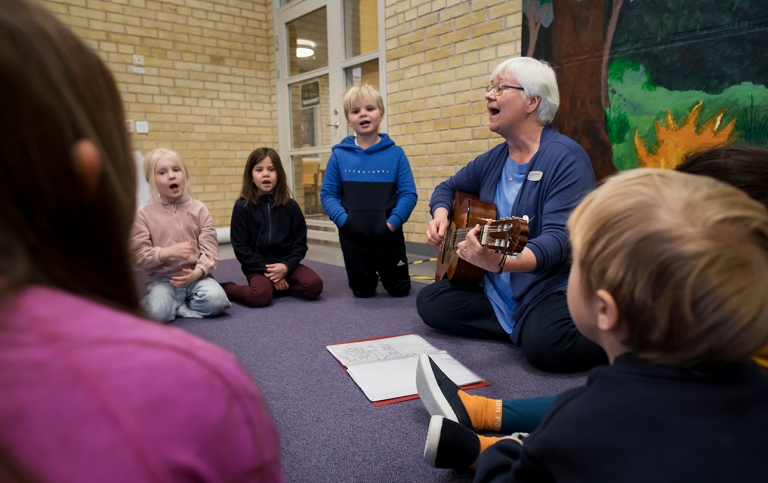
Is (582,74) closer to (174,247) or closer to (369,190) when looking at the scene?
(369,190)

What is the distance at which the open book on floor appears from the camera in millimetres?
1856

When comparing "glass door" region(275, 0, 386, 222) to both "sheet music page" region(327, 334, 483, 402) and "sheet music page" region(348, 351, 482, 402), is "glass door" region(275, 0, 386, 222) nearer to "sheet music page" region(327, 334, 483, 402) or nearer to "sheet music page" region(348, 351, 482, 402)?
"sheet music page" region(327, 334, 483, 402)

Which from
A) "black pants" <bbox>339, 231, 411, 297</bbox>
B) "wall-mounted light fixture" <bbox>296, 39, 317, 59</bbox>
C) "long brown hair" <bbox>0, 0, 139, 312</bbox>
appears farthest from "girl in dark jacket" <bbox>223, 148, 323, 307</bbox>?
"wall-mounted light fixture" <bbox>296, 39, 317, 59</bbox>

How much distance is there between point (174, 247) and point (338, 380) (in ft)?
4.68

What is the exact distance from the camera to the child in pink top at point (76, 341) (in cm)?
37

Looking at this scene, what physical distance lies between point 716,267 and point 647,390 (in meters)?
0.18

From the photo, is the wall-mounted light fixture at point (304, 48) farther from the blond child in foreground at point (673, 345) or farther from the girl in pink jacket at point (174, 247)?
the blond child in foreground at point (673, 345)

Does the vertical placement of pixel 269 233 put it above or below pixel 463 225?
below

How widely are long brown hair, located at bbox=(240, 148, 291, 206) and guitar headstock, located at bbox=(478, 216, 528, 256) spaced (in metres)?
1.91

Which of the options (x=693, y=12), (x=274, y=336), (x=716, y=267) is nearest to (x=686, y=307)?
(x=716, y=267)

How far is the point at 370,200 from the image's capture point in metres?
3.36

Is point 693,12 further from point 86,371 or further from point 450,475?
point 86,371

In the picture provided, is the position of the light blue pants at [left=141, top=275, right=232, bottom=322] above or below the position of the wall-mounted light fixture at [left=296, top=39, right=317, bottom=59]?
below

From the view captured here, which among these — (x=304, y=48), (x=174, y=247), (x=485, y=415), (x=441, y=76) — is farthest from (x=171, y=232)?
(x=304, y=48)
